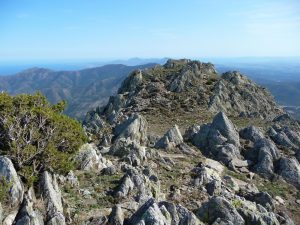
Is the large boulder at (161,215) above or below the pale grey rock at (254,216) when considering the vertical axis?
above

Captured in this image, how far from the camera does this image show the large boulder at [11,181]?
25.8 meters

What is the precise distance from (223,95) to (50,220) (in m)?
64.9

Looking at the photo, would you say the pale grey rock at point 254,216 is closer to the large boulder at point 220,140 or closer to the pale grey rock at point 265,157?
the pale grey rock at point 265,157

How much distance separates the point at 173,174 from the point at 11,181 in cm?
1761

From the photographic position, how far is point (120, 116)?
72.0 metres

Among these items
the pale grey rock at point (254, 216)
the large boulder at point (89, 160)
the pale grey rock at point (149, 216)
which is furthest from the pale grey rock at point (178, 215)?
the large boulder at point (89, 160)

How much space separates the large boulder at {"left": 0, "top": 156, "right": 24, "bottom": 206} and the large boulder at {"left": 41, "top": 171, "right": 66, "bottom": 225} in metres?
1.57

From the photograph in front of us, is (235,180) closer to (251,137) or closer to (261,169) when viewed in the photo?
(261,169)

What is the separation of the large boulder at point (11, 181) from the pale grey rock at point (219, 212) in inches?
467

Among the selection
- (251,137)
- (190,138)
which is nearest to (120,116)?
(190,138)

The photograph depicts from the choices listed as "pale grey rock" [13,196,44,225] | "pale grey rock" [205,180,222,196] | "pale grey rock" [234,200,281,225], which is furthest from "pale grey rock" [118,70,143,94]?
"pale grey rock" [13,196,44,225]

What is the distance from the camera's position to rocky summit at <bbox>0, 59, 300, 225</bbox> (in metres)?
26.3

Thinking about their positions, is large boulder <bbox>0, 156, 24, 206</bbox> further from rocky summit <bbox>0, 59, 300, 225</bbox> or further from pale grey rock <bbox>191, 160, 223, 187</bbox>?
pale grey rock <bbox>191, 160, 223, 187</bbox>

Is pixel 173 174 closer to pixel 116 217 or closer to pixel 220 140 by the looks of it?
pixel 220 140
